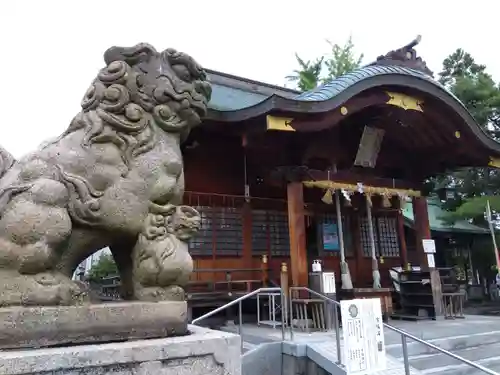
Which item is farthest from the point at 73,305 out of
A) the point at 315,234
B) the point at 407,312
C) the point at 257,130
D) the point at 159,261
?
the point at 407,312

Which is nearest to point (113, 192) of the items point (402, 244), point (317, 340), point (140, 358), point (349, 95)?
point (140, 358)

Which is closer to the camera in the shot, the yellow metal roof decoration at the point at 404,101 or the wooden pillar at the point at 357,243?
the yellow metal roof decoration at the point at 404,101

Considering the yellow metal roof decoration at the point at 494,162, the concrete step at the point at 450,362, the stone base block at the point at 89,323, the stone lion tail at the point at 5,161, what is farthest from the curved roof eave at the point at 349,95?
the stone base block at the point at 89,323

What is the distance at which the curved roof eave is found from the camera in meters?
6.95

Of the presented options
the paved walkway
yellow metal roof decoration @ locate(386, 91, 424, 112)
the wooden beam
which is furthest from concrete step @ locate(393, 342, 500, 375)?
yellow metal roof decoration @ locate(386, 91, 424, 112)

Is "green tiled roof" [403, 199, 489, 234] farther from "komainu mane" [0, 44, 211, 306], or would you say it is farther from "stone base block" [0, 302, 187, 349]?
"stone base block" [0, 302, 187, 349]

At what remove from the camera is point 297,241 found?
7672mm

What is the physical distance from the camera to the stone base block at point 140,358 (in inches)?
77.8

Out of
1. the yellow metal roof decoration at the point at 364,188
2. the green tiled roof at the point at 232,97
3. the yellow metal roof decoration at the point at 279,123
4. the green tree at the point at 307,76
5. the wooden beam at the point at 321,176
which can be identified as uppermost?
the green tree at the point at 307,76

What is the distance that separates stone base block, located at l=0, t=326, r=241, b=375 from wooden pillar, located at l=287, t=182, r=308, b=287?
17.1 ft

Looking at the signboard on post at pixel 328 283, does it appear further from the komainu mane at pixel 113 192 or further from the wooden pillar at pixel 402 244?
the komainu mane at pixel 113 192

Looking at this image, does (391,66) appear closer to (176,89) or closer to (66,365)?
(176,89)

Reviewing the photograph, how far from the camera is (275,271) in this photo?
8891 millimetres

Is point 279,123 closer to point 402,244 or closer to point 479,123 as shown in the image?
point 402,244
